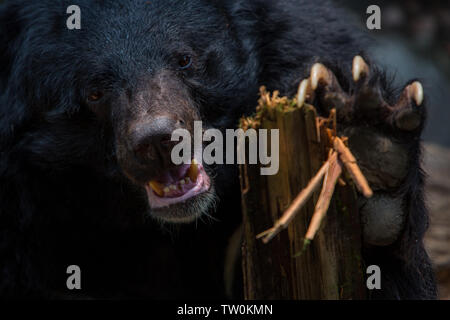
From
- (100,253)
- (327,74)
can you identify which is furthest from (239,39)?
(100,253)

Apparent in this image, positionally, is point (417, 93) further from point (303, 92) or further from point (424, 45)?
point (424, 45)

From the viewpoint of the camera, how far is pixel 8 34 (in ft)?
12.2

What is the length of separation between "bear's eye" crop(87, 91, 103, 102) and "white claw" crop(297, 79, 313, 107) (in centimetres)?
115

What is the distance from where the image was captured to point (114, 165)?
349 cm

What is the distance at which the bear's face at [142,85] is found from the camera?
3.16 m

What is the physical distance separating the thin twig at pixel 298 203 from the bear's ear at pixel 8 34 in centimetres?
205

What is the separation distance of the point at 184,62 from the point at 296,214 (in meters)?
1.26

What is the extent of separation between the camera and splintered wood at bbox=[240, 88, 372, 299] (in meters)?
2.46

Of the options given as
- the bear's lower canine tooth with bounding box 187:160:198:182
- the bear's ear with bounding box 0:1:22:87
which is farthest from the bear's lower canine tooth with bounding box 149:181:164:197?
the bear's ear with bounding box 0:1:22:87

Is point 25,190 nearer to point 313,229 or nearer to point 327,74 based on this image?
point 327,74

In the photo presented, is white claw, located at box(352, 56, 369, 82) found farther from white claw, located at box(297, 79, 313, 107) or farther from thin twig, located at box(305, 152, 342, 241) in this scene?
thin twig, located at box(305, 152, 342, 241)

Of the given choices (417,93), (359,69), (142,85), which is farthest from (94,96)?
(417,93)

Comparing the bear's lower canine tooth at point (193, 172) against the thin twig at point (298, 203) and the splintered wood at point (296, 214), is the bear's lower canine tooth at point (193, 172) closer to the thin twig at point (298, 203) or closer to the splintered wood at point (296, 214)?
the splintered wood at point (296, 214)
